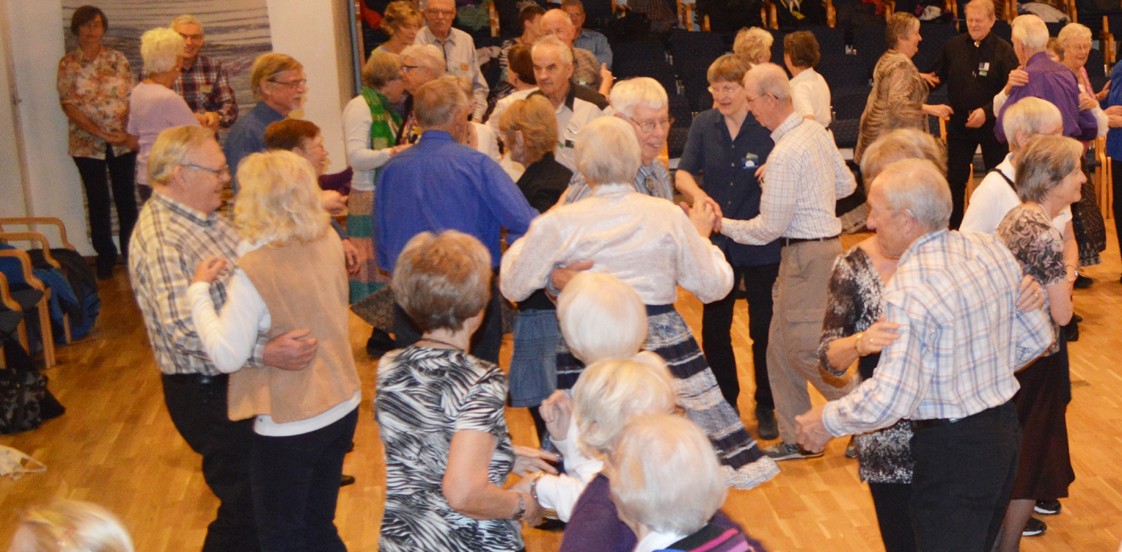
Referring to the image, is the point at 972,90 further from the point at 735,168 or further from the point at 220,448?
the point at 220,448

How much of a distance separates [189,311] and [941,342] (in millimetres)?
1959

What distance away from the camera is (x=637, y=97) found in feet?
13.9

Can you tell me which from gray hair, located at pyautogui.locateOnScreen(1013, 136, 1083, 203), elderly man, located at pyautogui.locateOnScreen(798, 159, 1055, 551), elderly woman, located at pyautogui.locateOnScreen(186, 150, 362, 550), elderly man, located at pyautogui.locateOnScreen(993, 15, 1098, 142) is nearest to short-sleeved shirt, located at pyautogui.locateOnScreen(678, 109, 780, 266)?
gray hair, located at pyautogui.locateOnScreen(1013, 136, 1083, 203)

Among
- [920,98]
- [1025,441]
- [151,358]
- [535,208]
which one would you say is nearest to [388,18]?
[151,358]

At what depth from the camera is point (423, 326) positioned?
265cm

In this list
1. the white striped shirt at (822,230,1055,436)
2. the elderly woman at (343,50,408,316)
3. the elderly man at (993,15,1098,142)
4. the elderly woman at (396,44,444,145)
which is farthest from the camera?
the elderly man at (993,15,1098,142)

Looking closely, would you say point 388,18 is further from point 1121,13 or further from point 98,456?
point 1121,13

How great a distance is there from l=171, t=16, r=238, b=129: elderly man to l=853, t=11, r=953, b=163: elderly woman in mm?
4145

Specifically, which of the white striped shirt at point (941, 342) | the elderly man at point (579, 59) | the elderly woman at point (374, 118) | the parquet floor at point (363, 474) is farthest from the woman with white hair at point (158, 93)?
the white striped shirt at point (941, 342)

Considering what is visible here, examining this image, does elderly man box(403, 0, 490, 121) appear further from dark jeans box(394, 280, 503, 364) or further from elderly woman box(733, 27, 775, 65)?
Answer: dark jeans box(394, 280, 503, 364)

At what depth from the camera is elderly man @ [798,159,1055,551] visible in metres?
2.81

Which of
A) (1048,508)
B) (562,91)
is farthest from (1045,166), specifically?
(562,91)

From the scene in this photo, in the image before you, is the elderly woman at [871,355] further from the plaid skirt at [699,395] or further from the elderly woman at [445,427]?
the elderly woman at [445,427]

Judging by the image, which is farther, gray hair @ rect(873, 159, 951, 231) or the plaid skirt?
the plaid skirt
